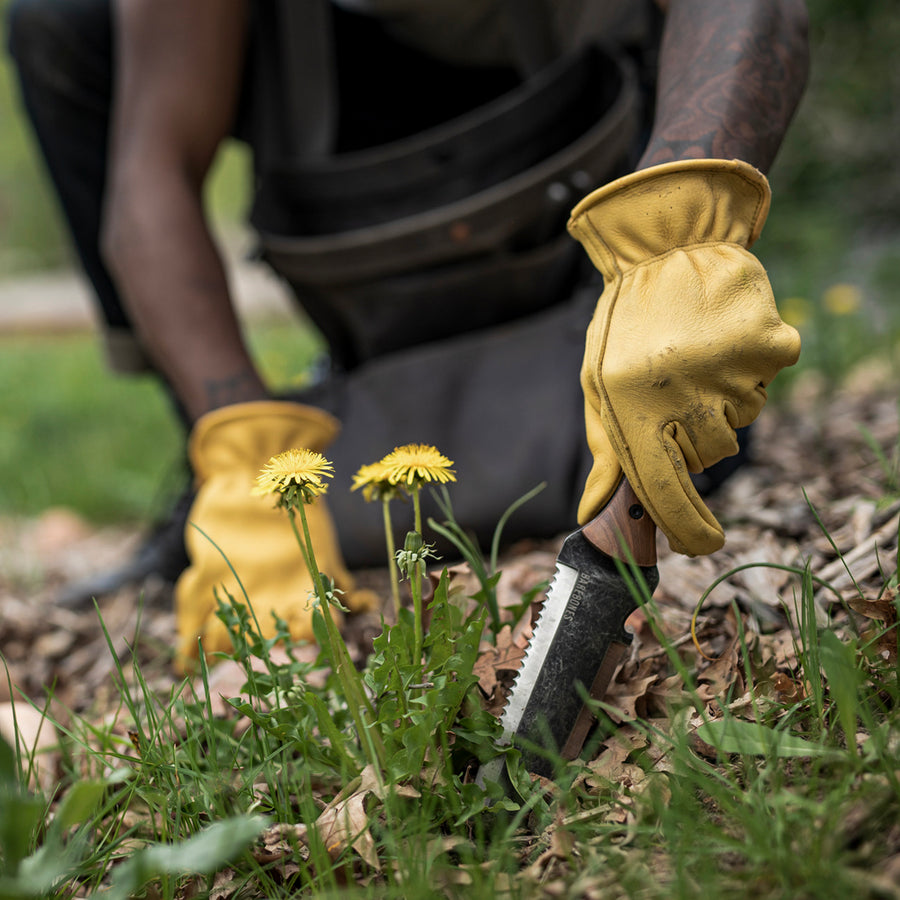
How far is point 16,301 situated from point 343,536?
11139 millimetres

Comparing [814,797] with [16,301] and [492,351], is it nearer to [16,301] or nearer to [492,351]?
[492,351]

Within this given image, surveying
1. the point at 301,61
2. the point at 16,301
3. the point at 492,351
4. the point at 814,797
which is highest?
the point at 301,61

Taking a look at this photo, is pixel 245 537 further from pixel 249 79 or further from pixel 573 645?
pixel 249 79

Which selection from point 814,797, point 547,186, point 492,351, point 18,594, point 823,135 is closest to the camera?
point 814,797

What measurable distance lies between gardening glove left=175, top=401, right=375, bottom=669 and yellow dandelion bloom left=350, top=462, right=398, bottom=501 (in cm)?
52

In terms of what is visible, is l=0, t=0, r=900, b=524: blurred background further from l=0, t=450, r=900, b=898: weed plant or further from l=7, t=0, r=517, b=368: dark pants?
l=0, t=450, r=900, b=898: weed plant

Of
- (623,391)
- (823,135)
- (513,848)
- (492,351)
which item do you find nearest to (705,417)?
(623,391)

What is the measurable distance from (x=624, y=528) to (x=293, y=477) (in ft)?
1.36

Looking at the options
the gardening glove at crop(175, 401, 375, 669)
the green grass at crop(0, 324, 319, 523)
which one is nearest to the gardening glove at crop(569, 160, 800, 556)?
the gardening glove at crop(175, 401, 375, 669)

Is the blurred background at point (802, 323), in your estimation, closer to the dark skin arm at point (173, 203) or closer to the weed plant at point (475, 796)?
the dark skin arm at point (173, 203)

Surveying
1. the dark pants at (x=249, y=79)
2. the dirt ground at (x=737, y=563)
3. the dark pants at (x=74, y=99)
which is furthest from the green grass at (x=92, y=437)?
the dark pants at (x=249, y=79)

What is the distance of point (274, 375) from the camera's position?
13.3ft

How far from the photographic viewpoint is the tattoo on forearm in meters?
1.76

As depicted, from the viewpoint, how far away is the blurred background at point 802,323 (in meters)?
3.02
